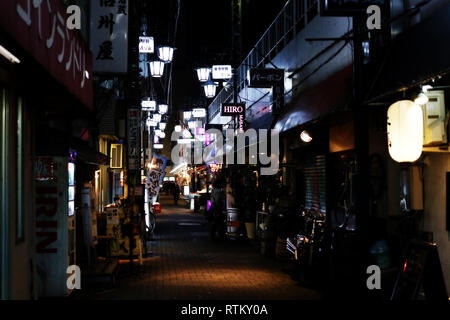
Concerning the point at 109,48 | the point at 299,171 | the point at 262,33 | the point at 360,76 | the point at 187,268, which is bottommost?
the point at 187,268

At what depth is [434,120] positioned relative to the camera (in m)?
9.45

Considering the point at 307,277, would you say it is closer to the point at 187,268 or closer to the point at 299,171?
the point at 187,268

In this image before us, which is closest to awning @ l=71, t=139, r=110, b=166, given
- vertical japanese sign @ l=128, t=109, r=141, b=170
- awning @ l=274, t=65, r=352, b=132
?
vertical japanese sign @ l=128, t=109, r=141, b=170

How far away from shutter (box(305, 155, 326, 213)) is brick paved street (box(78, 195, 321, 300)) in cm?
275

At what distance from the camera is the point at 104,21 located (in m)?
12.6

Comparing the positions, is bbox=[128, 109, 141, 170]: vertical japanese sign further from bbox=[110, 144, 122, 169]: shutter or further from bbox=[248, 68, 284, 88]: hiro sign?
bbox=[248, 68, 284, 88]: hiro sign

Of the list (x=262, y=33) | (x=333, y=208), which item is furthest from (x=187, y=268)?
(x=262, y=33)

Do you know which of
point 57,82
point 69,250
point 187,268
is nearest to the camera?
point 57,82

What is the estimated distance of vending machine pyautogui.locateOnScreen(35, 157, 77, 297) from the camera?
32.0 ft

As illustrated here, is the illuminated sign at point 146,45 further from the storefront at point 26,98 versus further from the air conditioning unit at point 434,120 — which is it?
the air conditioning unit at point 434,120

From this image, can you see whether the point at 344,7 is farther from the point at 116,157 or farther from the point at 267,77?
the point at 116,157

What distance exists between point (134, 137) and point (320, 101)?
6.83 meters

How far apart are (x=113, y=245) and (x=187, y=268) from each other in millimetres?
2430

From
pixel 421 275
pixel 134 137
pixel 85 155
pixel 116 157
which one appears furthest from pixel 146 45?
pixel 421 275
